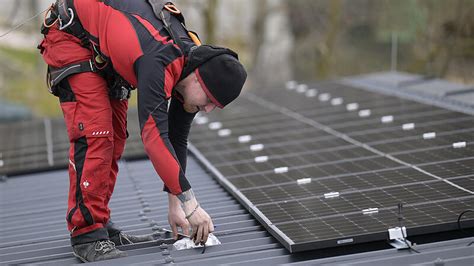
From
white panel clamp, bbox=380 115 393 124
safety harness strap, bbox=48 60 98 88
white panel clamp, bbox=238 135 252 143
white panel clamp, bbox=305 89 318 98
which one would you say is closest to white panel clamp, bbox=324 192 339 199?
safety harness strap, bbox=48 60 98 88

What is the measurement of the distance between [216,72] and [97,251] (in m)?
1.34

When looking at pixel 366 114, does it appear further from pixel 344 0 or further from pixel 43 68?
pixel 43 68

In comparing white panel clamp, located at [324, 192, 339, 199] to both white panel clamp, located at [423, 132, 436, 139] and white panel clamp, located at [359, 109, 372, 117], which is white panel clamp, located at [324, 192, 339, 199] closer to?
white panel clamp, located at [423, 132, 436, 139]

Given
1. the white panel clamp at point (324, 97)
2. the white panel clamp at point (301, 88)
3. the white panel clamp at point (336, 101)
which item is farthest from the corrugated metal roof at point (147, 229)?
the white panel clamp at point (301, 88)

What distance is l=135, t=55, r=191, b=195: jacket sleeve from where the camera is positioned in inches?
176

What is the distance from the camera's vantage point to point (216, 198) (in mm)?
6605

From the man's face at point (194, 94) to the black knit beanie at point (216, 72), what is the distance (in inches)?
1.2

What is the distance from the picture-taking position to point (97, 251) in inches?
199

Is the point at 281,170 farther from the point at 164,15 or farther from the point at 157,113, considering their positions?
the point at 157,113

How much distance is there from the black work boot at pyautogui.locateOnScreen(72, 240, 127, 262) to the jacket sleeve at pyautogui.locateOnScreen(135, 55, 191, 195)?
762 millimetres

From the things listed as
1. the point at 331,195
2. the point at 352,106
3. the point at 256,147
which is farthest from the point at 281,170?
the point at 352,106

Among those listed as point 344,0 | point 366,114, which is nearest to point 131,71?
point 366,114

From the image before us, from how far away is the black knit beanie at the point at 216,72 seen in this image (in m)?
4.62

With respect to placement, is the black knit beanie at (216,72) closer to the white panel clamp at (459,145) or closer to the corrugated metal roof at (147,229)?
the corrugated metal roof at (147,229)
